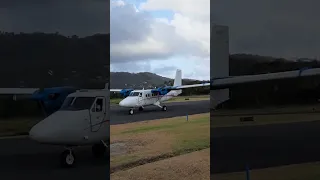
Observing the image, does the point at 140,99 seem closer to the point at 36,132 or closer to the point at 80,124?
the point at 80,124

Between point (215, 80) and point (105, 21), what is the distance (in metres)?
0.99

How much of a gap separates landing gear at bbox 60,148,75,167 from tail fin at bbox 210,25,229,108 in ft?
3.81

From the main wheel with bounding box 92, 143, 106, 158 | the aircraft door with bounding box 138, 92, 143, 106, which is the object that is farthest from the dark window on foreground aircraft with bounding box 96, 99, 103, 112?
the aircraft door with bounding box 138, 92, 143, 106

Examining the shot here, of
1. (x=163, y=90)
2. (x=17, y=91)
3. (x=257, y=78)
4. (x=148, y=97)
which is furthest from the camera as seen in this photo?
(x=163, y=90)

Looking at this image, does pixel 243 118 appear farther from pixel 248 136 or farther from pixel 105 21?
pixel 105 21

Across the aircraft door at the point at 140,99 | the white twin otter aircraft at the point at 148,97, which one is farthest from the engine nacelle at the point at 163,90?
the aircraft door at the point at 140,99

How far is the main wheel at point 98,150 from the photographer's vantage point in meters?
2.70

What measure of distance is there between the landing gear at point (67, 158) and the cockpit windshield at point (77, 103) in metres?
0.32

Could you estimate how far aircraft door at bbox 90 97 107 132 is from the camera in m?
2.74

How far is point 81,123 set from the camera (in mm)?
2746

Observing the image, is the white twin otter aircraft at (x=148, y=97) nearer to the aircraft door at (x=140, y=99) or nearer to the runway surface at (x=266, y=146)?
the aircraft door at (x=140, y=99)

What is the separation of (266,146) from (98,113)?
146cm

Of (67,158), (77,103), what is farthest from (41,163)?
(77,103)

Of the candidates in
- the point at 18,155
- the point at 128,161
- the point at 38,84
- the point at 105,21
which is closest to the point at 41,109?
the point at 38,84
